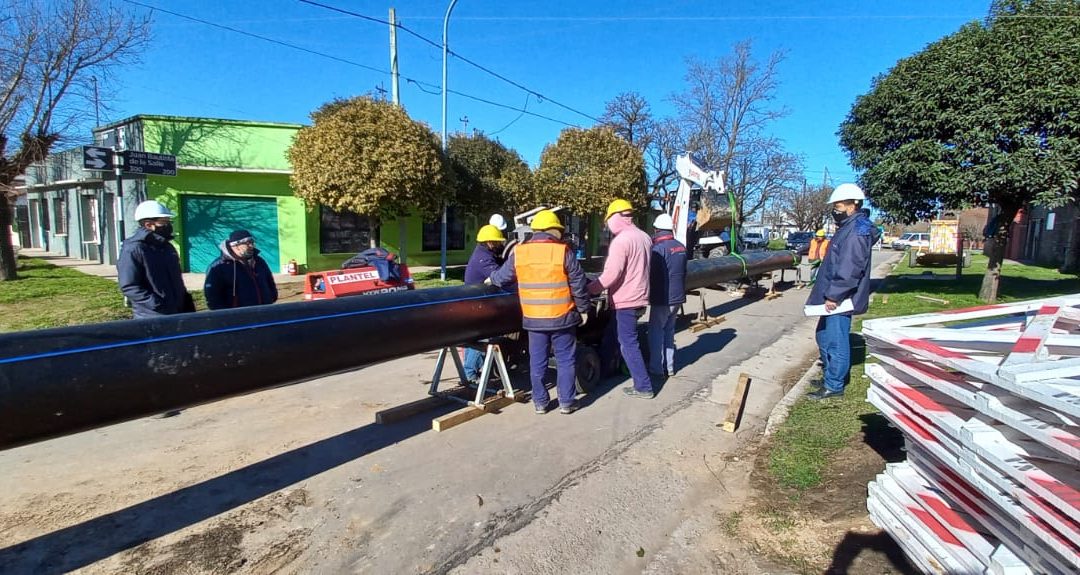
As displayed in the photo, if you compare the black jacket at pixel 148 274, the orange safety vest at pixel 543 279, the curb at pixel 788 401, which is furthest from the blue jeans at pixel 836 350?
the black jacket at pixel 148 274

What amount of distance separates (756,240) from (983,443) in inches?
1464

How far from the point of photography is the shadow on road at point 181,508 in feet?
8.56

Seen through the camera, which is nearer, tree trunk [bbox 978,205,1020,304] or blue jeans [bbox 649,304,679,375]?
blue jeans [bbox 649,304,679,375]

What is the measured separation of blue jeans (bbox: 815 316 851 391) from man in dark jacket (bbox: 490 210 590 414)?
2333mm

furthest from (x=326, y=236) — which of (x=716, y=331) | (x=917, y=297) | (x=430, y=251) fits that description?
(x=917, y=297)

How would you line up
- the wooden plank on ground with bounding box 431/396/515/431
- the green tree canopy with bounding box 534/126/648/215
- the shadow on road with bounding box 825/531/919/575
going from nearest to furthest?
the shadow on road with bounding box 825/531/919/575, the wooden plank on ground with bounding box 431/396/515/431, the green tree canopy with bounding box 534/126/648/215

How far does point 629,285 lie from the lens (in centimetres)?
512

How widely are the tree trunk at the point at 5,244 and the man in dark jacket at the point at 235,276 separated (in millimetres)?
10199

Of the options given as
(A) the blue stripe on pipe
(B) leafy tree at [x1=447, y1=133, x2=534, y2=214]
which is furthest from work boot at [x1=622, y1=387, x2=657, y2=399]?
(B) leafy tree at [x1=447, y1=133, x2=534, y2=214]

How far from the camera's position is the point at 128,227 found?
46.7 feet

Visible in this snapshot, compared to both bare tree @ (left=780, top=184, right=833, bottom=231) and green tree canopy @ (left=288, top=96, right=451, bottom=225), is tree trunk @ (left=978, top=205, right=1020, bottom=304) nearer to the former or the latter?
green tree canopy @ (left=288, top=96, right=451, bottom=225)

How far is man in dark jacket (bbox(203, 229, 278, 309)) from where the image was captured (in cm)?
478

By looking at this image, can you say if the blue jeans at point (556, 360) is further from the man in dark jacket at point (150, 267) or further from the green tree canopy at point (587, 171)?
the green tree canopy at point (587, 171)

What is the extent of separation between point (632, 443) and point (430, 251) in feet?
49.6
